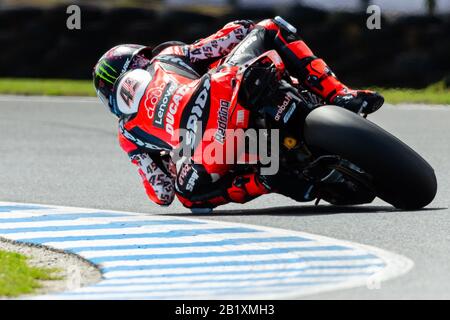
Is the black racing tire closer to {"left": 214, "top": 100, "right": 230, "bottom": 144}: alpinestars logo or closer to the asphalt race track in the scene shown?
the asphalt race track

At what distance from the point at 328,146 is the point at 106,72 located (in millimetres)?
1932

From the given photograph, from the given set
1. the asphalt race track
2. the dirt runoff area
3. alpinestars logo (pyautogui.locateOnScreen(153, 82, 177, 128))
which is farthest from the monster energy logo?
the dirt runoff area

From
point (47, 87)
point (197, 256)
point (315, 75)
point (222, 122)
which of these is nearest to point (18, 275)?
point (197, 256)

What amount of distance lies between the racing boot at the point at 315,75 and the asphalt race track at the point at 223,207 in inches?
29.2

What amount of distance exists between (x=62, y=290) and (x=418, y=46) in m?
11.7

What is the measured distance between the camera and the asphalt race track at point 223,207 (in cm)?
718

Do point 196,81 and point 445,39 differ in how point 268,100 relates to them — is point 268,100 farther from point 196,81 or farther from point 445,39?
point 445,39

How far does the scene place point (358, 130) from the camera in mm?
8102

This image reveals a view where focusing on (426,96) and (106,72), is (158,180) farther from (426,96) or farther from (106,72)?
(426,96)

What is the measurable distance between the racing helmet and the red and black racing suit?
106 mm

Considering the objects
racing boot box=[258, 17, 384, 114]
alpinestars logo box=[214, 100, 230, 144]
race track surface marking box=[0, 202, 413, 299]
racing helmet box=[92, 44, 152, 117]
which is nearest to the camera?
race track surface marking box=[0, 202, 413, 299]

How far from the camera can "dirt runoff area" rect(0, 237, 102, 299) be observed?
6.68 meters

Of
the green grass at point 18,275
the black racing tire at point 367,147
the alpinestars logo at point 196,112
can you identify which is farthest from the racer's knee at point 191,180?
the green grass at point 18,275
